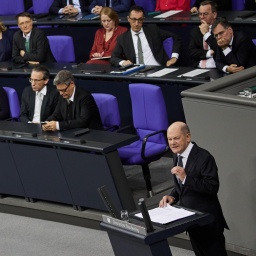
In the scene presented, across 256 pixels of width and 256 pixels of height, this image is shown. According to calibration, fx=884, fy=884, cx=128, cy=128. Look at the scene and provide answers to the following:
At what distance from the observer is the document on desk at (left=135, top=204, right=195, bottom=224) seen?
5.42 meters

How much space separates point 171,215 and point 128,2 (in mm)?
6216

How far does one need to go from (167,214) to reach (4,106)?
397cm

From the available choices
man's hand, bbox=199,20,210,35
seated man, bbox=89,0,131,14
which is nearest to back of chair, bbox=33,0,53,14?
seated man, bbox=89,0,131,14

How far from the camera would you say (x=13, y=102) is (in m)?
9.12

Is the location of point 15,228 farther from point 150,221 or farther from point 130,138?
point 150,221

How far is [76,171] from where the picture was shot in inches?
301

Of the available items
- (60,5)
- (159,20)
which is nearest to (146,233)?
(159,20)

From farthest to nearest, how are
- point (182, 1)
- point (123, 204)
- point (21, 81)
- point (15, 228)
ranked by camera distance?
point (182, 1)
point (21, 81)
point (15, 228)
point (123, 204)

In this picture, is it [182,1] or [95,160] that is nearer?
[95,160]

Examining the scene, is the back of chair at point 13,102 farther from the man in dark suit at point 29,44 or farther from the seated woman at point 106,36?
the seated woman at point 106,36

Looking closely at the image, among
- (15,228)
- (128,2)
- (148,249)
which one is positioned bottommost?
(15,228)

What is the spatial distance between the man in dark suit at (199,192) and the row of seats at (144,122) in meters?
1.99

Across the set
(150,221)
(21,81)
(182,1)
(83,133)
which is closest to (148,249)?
(150,221)

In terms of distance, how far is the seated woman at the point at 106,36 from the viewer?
10.1 meters
